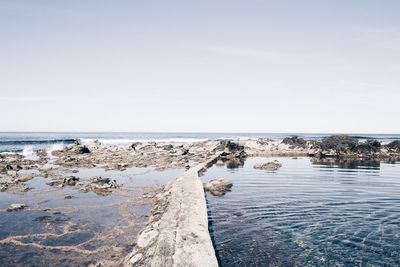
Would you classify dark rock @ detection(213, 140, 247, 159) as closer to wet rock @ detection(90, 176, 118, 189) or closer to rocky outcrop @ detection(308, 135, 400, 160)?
rocky outcrop @ detection(308, 135, 400, 160)

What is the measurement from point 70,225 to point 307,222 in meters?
11.8

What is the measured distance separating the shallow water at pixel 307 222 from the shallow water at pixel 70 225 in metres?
4.28

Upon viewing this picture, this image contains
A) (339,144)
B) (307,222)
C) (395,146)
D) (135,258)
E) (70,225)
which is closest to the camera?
(135,258)

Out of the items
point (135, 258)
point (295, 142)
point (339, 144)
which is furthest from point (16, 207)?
point (295, 142)

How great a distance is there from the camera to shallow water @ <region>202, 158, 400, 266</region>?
11.3 meters

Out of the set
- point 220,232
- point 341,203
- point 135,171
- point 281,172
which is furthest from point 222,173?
point 220,232

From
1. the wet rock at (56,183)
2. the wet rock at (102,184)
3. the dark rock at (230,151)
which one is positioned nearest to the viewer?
the wet rock at (102,184)

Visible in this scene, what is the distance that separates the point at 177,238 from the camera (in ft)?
38.3

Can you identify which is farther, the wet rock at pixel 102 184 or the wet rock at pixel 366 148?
the wet rock at pixel 366 148

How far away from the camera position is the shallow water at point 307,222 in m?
11.3

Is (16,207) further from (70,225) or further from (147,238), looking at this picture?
(147,238)

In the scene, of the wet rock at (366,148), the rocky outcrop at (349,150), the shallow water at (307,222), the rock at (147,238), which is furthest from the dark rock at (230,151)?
the rock at (147,238)

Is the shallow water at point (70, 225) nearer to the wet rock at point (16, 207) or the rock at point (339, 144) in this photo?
the wet rock at point (16, 207)

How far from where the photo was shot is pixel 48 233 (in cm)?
1434
